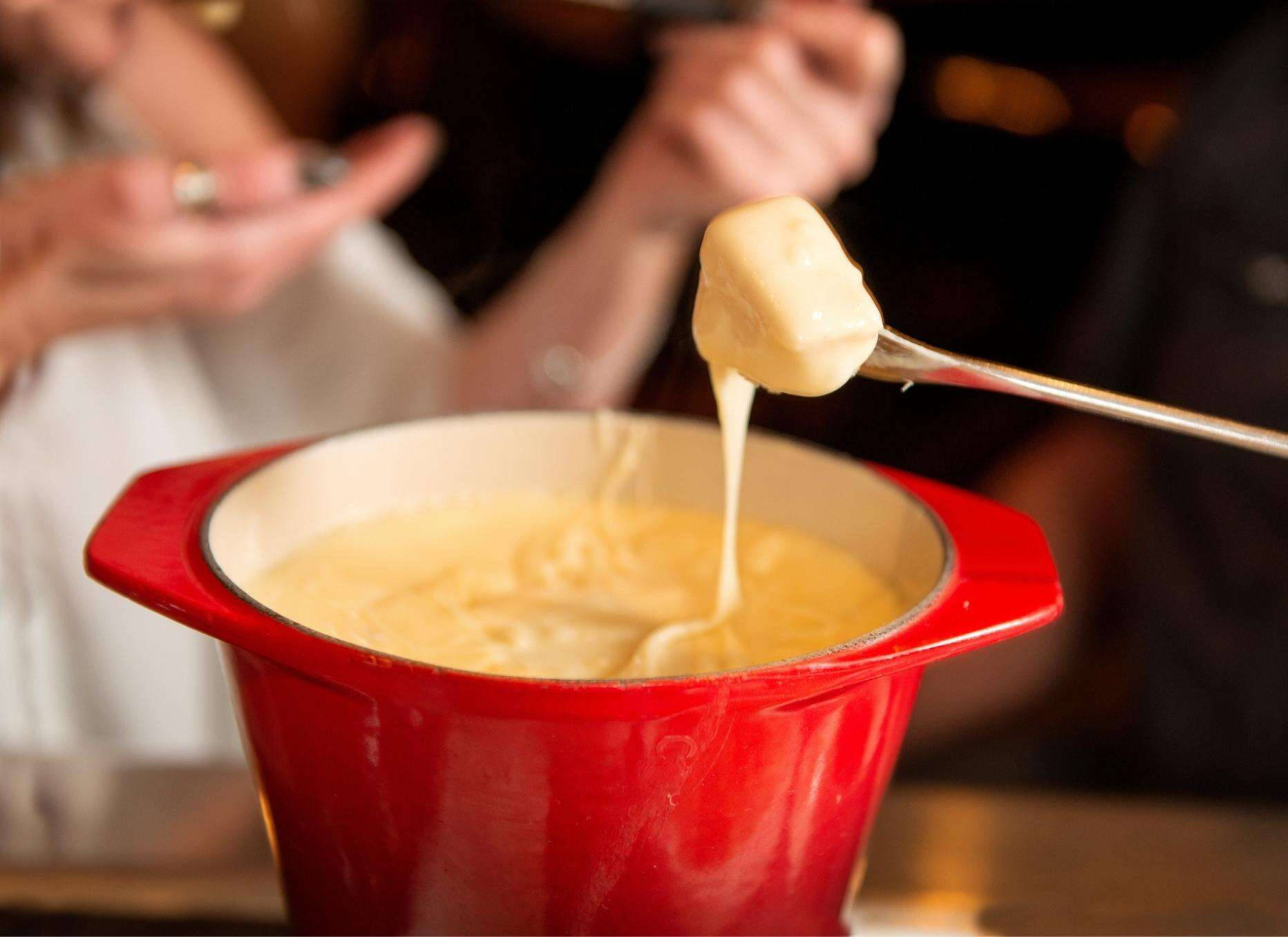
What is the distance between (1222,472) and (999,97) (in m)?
1.02

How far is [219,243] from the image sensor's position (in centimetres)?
99

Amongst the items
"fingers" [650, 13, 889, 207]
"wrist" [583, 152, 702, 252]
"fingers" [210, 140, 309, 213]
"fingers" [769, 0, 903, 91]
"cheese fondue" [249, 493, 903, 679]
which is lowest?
"wrist" [583, 152, 702, 252]

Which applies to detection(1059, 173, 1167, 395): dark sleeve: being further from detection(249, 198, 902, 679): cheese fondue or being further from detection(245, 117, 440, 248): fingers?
detection(249, 198, 902, 679): cheese fondue

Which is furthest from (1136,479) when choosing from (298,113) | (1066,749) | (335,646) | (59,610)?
(298,113)

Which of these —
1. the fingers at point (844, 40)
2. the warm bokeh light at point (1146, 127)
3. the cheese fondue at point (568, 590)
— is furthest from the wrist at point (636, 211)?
the warm bokeh light at point (1146, 127)

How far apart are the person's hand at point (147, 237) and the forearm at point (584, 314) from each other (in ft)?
1.00

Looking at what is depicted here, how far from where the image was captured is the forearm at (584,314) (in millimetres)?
1314

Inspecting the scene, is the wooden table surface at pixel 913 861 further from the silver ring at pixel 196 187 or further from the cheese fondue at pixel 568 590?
the silver ring at pixel 196 187

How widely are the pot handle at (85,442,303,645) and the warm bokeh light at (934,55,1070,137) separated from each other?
196 cm

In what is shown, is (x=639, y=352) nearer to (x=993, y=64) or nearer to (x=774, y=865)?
(x=774, y=865)

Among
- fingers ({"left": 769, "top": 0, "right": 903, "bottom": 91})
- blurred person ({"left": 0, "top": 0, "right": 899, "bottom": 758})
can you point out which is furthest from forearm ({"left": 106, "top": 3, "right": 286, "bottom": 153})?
fingers ({"left": 769, "top": 0, "right": 903, "bottom": 91})

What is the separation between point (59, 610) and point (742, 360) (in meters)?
0.85

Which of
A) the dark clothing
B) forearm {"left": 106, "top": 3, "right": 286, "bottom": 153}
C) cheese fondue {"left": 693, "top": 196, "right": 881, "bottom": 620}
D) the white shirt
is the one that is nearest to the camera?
cheese fondue {"left": 693, "top": 196, "right": 881, "bottom": 620}

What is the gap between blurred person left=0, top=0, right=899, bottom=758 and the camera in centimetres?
98
